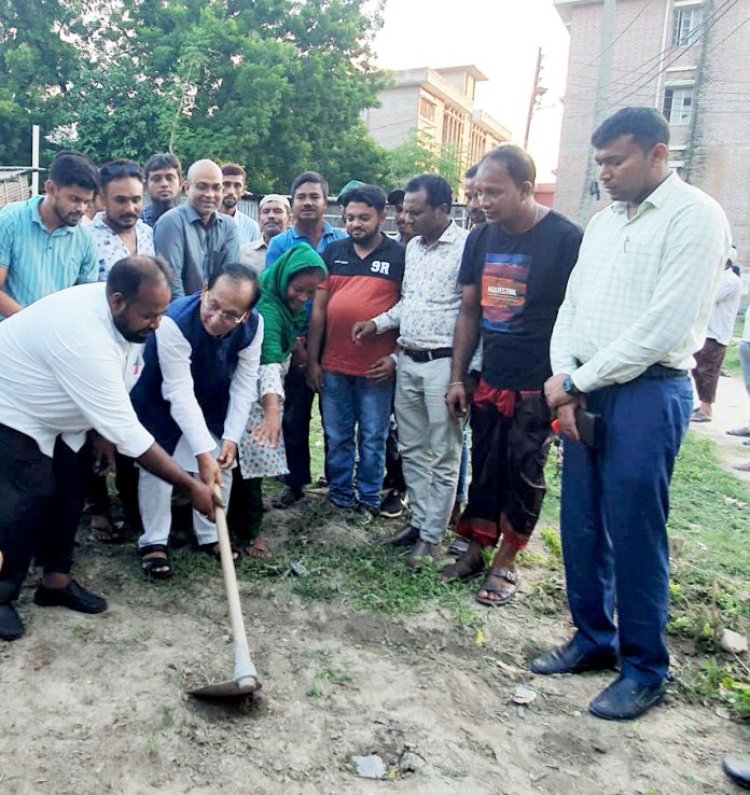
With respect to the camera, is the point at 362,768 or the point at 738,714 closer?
the point at 362,768

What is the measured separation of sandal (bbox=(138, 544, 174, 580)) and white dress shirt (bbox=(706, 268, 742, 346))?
6.31 m

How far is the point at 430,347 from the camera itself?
146 inches

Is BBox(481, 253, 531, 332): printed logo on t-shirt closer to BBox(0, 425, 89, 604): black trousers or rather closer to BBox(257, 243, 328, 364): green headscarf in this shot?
BBox(257, 243, 328, 364): green headscarf

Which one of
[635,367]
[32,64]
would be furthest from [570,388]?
[32,64]

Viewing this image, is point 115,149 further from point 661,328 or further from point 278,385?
point 661,328

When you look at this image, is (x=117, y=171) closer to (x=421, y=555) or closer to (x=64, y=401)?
(x=64, y=401)

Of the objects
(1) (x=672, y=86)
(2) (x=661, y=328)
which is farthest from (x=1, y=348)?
(1) (x=672, y=86)

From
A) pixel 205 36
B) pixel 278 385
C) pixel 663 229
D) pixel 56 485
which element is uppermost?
pixel 205 36

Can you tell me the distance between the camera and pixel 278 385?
380 cm

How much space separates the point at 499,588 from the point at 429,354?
1.21m

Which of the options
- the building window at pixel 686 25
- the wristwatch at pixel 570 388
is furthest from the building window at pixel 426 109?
the wristwatch at pixel 570 388

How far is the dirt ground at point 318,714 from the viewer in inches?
88.3

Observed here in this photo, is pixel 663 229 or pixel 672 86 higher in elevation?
pixel 672 86

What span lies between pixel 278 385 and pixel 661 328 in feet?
6.68
